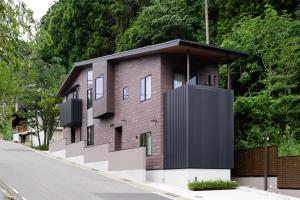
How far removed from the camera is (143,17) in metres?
45.2

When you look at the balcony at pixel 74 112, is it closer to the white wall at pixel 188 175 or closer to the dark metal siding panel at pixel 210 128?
the white wall at pixel 188 175

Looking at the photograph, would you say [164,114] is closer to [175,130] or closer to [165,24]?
[175,130]

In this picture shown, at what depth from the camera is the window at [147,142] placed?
28753 millimetres

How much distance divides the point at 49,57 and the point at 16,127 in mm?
21930

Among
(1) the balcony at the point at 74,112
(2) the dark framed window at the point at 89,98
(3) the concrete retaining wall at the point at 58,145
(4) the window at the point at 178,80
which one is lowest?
(3) the concrete retaining wall at the point at 58,145

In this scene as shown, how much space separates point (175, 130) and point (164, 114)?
1.47 meters

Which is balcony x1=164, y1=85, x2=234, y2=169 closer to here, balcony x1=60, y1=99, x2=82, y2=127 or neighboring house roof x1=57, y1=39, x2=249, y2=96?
neighboring house roof x1=57, y1=39, x2=249, y2=96

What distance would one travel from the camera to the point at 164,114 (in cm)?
2762

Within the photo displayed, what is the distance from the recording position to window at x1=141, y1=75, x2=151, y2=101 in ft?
96.3

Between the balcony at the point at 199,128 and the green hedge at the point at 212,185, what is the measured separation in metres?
1.26

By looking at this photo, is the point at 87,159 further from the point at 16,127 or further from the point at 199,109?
the point at 16,127

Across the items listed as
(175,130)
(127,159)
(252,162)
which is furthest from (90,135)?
(252,162)

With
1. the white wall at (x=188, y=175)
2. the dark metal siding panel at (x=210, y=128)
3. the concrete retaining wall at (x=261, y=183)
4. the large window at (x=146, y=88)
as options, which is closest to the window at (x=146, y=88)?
the large window at (x=146, y=88)

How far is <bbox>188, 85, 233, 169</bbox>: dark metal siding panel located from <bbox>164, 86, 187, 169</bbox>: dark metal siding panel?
403 mm
